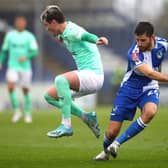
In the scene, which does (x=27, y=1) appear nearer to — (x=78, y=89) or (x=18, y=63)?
(x=18, y=63)

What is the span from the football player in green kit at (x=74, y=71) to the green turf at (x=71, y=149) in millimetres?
581

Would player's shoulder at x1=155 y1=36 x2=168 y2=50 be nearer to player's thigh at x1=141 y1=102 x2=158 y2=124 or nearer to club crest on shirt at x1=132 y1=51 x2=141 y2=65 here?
club crest on shirt at x1=132 y1=51 x2=141 y2=65

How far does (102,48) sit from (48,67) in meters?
3.74

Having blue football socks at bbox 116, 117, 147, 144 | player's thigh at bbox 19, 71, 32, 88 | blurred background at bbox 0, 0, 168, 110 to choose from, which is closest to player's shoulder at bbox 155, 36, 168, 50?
blue football socks at bbox 116, 117, 147, 144

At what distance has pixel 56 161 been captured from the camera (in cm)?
1092

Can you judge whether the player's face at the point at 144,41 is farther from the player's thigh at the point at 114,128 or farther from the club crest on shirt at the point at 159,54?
the player's thigh at the point at 114,128

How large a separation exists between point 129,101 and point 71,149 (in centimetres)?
229

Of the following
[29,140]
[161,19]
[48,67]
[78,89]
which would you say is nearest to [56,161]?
[78,89]

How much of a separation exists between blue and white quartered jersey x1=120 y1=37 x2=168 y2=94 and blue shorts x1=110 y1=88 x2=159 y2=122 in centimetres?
7

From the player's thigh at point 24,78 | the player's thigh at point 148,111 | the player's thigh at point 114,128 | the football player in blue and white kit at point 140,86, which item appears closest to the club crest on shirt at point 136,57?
the football player in blue and white kit at point 140,86

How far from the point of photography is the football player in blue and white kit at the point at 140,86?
1035 cm

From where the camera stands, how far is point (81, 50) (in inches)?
455

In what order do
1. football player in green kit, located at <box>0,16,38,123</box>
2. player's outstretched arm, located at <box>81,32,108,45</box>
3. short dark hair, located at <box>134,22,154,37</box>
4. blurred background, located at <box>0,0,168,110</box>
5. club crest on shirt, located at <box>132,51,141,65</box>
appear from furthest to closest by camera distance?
blurred background, located at <box>0,0,168,110</box>
football player in green kit, located at <box>0,16,38,123</box>
player's outstretched arm, located at <box>81,32,108,45</box>
club crest on shirt, located at <box>132,51,141,65</box>
short dark hair, located at <box>134,22,154,37</box>

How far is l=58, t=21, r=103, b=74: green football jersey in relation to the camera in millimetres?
11453
